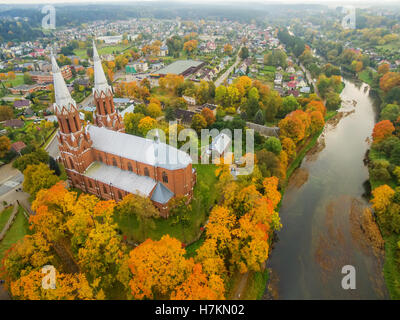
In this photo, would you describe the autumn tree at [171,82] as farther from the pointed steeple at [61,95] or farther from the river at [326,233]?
the pointed steeple at [61,95]

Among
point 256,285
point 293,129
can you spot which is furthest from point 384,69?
point 256,285

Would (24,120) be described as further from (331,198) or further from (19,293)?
(331,198)

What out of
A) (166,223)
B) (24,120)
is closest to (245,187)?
(166,223)

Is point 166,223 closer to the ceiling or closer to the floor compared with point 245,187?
closer to the floor

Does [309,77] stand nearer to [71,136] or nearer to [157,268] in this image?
[71,136]

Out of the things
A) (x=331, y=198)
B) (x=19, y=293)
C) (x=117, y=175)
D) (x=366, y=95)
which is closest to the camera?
(x=19, y=293)

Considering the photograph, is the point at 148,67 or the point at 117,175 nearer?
the point at 117,175
